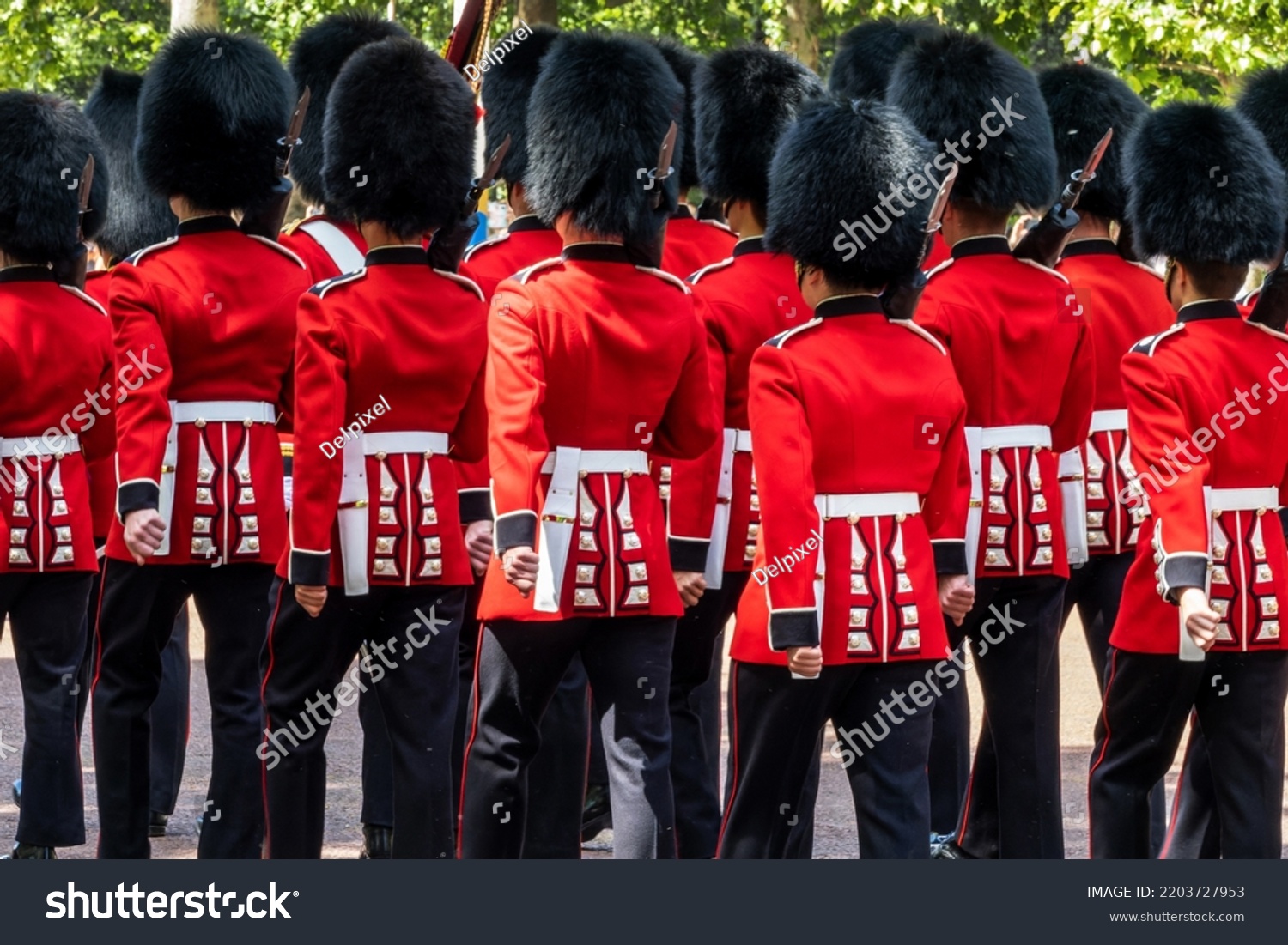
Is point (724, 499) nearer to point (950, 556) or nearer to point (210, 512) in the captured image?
point (950, 556)

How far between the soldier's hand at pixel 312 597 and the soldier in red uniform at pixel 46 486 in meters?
0.82

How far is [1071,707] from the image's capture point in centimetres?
804

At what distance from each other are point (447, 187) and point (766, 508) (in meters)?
1.21

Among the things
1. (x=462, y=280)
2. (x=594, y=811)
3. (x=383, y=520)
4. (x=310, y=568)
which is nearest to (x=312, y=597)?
(x=310, y=568)

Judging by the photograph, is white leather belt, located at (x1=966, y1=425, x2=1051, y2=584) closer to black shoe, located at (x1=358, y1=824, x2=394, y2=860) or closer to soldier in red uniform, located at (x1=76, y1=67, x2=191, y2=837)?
black shoe, located at (x1=358, y1=824, x2=394, y2=860)

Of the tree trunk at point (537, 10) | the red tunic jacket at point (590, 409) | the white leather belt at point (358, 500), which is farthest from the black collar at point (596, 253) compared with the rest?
the tree trunk at point (537, 10)

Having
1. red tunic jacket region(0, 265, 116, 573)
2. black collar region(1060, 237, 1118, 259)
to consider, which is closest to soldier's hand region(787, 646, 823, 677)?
red tunic jacket region(0, 265, 116, 573)

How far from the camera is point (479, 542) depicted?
482 cm

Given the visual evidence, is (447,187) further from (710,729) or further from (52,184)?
(710,729)

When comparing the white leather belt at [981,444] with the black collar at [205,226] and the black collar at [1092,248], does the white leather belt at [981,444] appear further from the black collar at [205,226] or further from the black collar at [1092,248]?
the black collar at [205,226]

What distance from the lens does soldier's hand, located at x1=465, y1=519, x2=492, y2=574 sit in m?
4.81

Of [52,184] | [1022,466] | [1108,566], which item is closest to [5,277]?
[52,184]

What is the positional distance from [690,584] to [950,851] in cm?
119

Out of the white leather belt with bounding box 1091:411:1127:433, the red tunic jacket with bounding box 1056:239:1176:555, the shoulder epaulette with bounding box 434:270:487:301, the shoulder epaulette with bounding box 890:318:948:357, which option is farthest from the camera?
the white leather belt with bounding box 1091:411:1127:433
